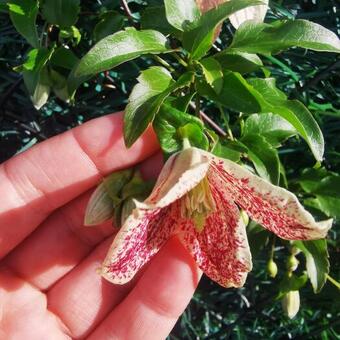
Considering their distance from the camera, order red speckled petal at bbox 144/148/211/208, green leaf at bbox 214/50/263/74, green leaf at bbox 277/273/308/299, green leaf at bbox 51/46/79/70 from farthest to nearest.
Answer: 1. green leaf at bbox 277/273/308/299
2. green leaf at bbox 51/46/79/70
3. green leaf at bbox 214/50/263/74
4. red speckled petal at bbox 144/148/211/208

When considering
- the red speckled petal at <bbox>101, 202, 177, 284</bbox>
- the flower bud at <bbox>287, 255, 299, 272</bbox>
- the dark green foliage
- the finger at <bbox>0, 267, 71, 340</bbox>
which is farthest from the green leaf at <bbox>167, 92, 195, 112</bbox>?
the finger at <bbox>0, 267, 71, 340</bbox>

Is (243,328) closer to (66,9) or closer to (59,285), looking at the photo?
(59,285)

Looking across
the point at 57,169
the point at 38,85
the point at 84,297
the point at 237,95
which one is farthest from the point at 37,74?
the point at 84,297

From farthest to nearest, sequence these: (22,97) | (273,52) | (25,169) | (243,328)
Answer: (243,328) → (22,97) → (25,169) → (273,52)

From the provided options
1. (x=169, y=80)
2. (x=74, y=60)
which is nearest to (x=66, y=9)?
(x=74, y=60)

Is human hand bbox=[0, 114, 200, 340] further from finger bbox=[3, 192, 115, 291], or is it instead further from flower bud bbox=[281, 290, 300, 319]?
flower bud bbox=[281, 290, 300, 319]

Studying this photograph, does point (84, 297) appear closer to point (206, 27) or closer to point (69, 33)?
point (69, 33)
